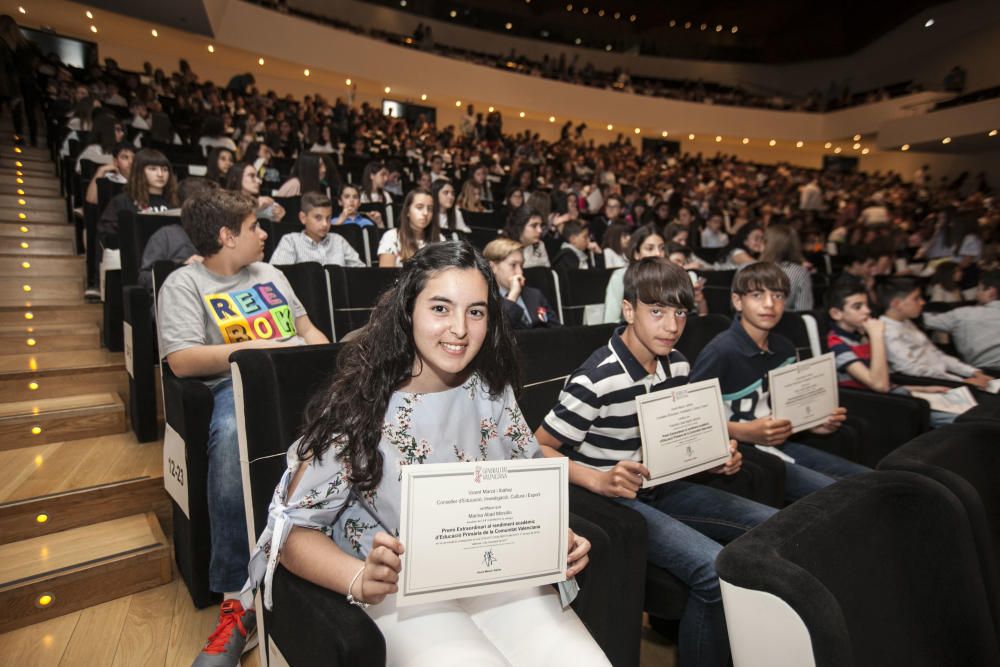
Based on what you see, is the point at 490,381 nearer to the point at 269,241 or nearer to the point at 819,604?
the point at 819,604

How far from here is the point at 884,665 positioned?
2.53 ft

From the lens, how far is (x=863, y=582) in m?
0.79

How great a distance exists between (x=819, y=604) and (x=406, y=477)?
588mm

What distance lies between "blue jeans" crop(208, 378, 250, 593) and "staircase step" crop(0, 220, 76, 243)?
141 inches

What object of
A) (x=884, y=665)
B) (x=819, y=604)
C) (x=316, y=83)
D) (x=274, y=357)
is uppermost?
(x=316, y=83)

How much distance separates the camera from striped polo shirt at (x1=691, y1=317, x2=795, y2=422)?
7.09 feet

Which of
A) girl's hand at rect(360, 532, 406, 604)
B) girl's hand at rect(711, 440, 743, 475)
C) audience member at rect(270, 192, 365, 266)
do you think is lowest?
girl's hand at rect(711, 440, 743, 475)

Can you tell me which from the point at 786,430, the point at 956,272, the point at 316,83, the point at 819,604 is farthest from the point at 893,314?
the point at 316,83

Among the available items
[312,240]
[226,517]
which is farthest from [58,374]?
[226,517]

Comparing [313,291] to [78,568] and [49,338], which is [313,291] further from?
[49,338]

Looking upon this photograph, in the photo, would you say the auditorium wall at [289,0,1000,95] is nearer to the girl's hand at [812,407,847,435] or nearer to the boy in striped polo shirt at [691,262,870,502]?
the boy in striped polo shirt at [691,262,870,502]

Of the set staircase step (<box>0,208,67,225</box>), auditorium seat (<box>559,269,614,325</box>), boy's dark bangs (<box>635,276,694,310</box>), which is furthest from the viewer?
staircase step (<box>0,208,67,225</box>)

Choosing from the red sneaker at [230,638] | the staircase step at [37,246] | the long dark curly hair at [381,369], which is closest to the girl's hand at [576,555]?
the long dark curly hair at [381,369]

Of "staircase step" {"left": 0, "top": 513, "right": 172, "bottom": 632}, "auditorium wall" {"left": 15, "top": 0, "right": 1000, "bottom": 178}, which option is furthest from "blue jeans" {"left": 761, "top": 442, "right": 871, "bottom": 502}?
"auditorium wall" {"left": 15, "top": 0, "right": 1000, "bottom": 178}
